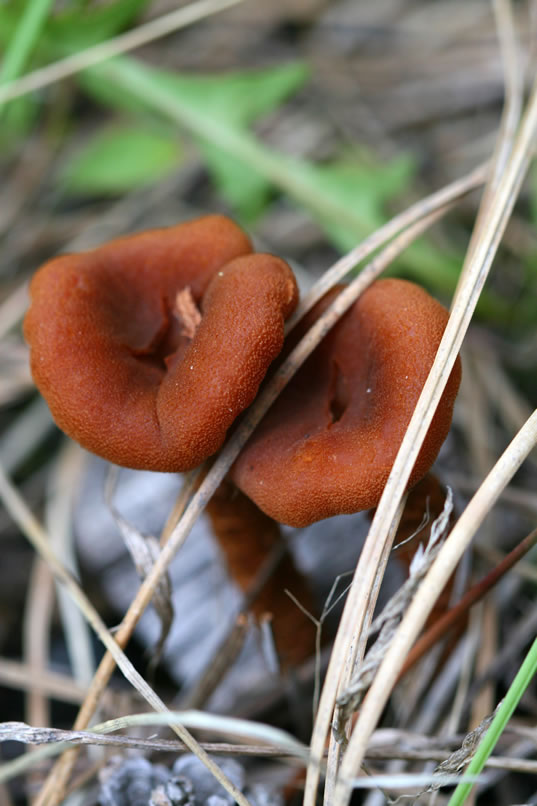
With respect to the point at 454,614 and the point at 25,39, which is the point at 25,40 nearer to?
the point at 25,39

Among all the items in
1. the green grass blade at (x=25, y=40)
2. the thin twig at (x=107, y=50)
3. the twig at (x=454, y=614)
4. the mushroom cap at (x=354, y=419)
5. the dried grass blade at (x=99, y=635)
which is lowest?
the twig at (x=454, y=614)

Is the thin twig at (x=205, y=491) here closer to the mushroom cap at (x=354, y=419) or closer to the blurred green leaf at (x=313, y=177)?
the mushroom cap at (x=354, y=419)

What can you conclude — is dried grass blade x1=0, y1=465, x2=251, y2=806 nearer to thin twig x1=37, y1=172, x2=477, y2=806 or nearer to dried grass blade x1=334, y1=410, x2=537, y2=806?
thin twig x1=37, y1=172, x2=477, y2=806

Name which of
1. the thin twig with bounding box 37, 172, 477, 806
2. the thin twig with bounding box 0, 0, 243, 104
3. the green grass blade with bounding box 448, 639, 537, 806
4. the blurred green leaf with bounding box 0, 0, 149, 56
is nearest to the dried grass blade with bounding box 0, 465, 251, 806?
the thin twig with bounding box 37, 172, 477, 806

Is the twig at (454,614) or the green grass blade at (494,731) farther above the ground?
the green grass blade at (494,731)

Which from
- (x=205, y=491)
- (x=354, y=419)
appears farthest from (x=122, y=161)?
(x=354, y=419)

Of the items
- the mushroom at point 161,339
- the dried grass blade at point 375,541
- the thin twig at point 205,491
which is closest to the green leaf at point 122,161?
the mushroom at point 161,339

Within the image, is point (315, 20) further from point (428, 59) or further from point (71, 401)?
point (71, 401)
